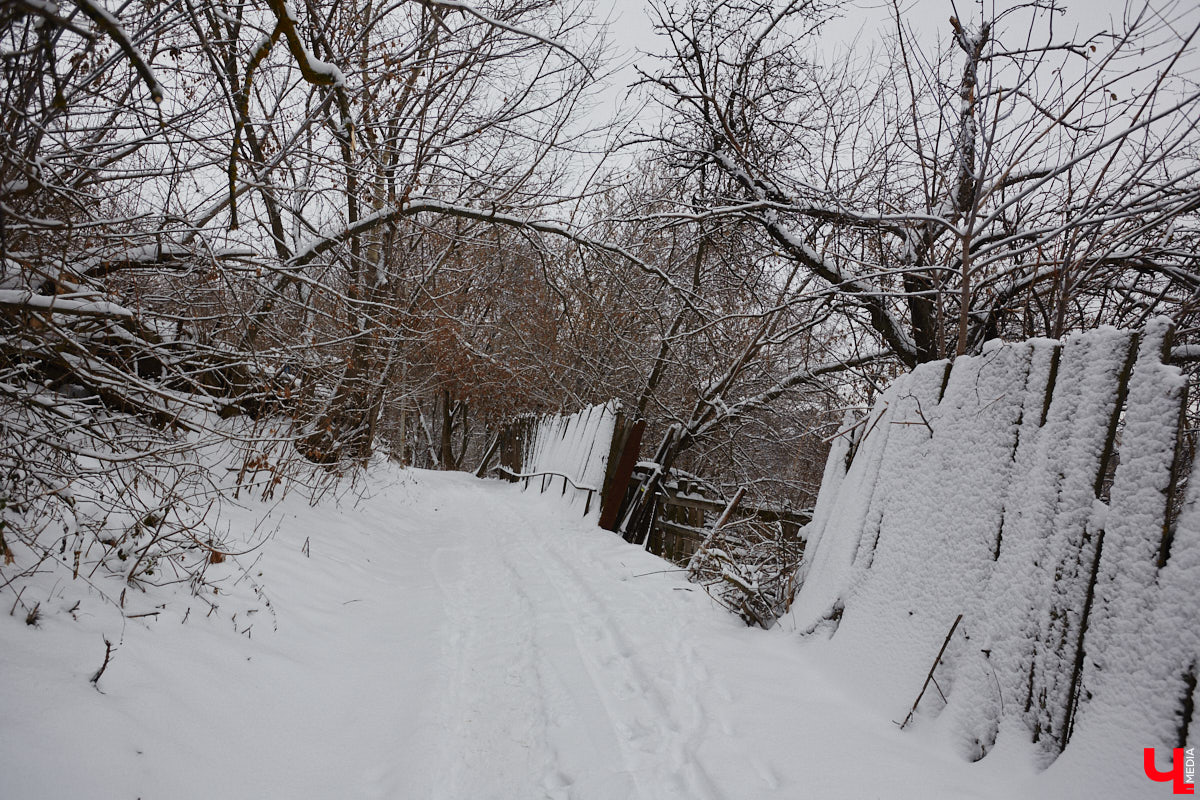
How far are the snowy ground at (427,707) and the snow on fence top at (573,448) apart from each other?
3841 millimetres

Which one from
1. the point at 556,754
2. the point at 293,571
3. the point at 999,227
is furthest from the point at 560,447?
the point at 556,754

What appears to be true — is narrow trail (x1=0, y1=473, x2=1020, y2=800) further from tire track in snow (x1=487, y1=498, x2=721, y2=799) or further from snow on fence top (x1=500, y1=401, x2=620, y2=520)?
snow on fence top (x1=500, y1=401, x2=620, y2=520)

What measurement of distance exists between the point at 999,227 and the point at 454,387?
1834cm

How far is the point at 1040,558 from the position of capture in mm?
2059

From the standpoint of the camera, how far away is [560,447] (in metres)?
10.6

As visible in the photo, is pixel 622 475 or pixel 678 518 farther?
pixel 622 475

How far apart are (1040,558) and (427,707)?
2.51 m

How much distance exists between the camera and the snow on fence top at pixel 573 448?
313 inches

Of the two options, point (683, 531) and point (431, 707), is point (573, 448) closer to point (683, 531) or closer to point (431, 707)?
point (683, 531)

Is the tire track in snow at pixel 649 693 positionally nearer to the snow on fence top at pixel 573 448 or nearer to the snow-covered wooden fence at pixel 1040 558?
the snow-covered wooden fence at pixel 1040 558

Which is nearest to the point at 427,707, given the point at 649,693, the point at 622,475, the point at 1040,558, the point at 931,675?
the point at 649,693

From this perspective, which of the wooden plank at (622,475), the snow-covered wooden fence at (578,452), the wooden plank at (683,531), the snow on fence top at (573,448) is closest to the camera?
the wooden plank at (683,531)

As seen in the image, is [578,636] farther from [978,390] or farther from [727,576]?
[978,390]

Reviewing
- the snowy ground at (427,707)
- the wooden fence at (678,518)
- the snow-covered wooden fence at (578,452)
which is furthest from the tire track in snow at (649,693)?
the snow-covered wooden fence at (578,452)
